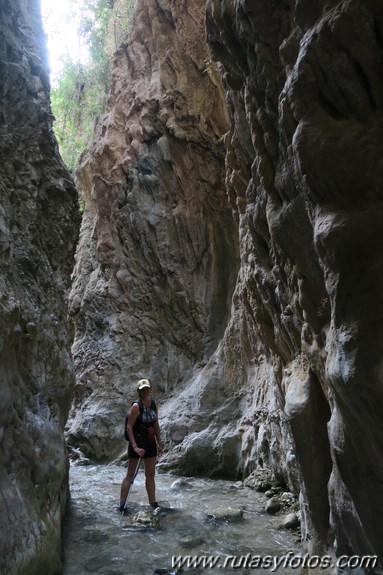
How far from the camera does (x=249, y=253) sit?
571 centimetres

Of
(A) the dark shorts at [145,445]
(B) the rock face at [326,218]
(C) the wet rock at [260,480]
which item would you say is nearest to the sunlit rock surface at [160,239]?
(C) the wet rock at [260,480]

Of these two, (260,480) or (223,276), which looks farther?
(223,276)

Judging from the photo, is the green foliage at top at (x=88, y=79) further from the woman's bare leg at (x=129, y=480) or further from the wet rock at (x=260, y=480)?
the woman's bare leg at (x=129, y=480)

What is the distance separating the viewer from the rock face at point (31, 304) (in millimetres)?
3584

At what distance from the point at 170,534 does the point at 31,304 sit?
2.83 m

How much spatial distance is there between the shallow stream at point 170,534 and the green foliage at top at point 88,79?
13.9 meters

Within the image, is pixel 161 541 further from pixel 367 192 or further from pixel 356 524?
pixel 367 192

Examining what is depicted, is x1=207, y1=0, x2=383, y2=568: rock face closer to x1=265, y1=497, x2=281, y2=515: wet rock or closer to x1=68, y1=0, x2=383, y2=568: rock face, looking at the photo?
x1=68, y1=0, x2=383, y2=568: rock face

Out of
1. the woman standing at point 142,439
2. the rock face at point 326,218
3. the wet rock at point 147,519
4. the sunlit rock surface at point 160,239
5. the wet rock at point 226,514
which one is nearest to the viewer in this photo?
the rock face at point 326,218

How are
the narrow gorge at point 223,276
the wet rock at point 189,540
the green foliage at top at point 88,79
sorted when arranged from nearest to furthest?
1. the narrow gorge at point 223,276
2. the wet rock at point 189,540
3. the green foliage at top at point 88,79

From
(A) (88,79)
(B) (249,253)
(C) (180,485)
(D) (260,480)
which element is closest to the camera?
(B) (249,253)

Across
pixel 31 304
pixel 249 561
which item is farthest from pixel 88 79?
pixel 249 561

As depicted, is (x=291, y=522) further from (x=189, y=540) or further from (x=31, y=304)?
(x=31, y=304)

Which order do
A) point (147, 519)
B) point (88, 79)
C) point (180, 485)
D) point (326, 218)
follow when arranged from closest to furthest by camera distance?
point (326, 218) < point (147, 519) < point (180, 485) < point (88, 79)
